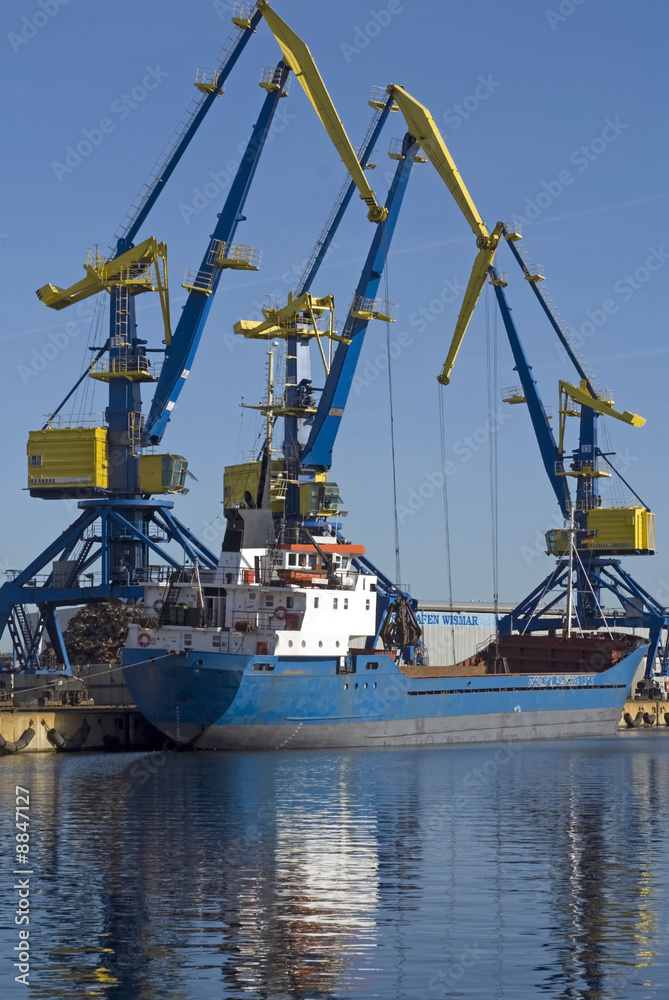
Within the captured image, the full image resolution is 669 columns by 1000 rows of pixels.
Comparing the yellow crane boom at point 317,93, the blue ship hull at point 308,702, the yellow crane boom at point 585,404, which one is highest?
the yellow crane boom at point 317,93

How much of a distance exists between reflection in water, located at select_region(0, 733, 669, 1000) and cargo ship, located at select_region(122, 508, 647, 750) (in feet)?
16.7

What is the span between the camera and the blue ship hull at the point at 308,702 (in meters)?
45.8

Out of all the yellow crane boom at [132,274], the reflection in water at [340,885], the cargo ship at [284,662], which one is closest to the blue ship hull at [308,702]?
the cargo ship at [284,662]

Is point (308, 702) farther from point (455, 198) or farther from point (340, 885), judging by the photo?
point (455, 198)

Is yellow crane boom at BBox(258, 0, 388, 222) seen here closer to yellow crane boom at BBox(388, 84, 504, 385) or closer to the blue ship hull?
yellow crane boom at BBox(388, 84, 504, 385)

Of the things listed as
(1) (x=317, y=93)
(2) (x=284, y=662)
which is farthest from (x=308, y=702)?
(1) (x=317, y=93)

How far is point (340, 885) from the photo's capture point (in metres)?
24.0

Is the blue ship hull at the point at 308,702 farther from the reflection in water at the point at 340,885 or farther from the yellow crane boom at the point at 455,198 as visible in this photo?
the yellow crane boom at the point at 455,198

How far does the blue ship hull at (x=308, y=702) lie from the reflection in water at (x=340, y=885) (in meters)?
4.83

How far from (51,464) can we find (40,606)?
23.0 ft

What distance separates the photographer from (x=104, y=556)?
61375 mm

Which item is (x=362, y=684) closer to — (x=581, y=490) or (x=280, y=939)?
(x=280, y=939)

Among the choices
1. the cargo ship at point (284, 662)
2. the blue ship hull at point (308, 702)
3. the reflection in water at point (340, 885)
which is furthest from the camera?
the cargo ship at point (284, 662)

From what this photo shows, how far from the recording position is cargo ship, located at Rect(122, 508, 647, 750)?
1816 inches
